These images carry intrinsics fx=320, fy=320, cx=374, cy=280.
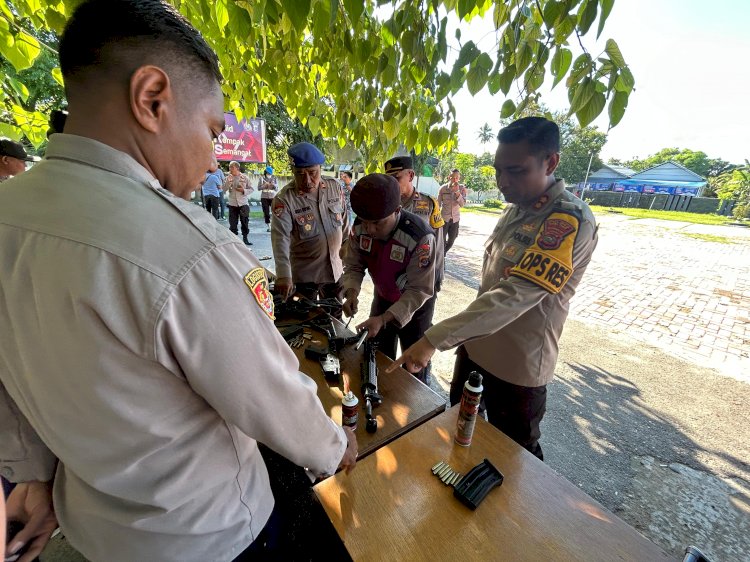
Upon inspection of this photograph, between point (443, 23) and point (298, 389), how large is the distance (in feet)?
4.75

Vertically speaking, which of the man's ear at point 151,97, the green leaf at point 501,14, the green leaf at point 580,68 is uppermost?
the green leaf at point 501,14

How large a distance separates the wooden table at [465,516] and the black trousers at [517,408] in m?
0.55

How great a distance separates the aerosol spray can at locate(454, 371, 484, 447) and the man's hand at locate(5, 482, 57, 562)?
4.32ft

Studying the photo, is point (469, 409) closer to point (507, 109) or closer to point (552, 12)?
point (507, 109)

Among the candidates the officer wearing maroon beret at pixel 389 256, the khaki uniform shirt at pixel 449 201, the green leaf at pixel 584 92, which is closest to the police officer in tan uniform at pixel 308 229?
the officer wearing maroon beret at pixel 389 256

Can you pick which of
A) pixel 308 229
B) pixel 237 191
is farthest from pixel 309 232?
pixel 237 191

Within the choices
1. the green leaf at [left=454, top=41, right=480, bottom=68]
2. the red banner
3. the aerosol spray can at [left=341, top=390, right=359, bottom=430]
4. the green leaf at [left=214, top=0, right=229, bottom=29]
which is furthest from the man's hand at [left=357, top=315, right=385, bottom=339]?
the red banner

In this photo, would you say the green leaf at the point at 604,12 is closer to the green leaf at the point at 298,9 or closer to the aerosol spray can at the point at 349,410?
the green leaf at the point at 298,9

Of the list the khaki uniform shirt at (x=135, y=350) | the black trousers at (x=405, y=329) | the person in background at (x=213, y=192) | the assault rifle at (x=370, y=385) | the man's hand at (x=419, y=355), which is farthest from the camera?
the person in background at (x=213, y=192)

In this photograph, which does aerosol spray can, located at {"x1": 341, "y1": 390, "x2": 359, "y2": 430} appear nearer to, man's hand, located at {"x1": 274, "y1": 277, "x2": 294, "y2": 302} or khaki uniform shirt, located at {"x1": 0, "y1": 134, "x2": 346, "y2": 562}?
khaki uniform shirt, located at {"x1": 0, "y1": 134, "x2": 346, "y2": 562}

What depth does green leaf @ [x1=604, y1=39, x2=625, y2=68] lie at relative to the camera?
96cm

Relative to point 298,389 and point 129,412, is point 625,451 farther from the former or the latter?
point 129,412

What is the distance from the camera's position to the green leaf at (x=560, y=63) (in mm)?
1128

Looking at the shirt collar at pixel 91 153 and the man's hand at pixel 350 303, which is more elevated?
the shirt collar at pixel 91 153
